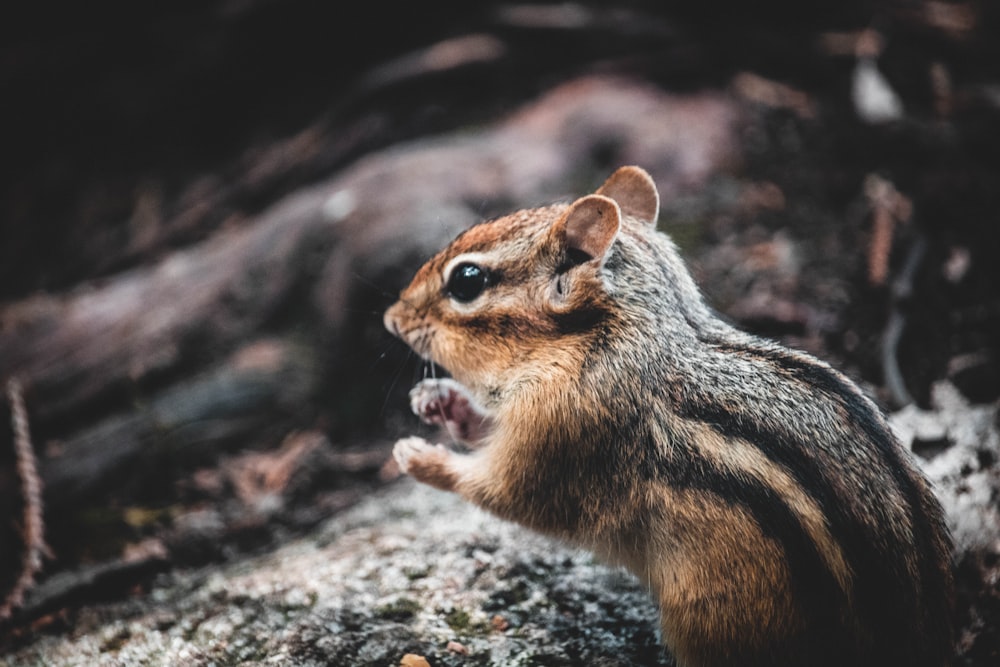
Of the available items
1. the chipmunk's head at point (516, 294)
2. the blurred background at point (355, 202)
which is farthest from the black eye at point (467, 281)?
the blurred background at point (355, 202)

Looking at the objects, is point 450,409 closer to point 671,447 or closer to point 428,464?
point 428,464

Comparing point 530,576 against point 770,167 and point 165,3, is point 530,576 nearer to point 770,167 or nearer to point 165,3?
point 770,167

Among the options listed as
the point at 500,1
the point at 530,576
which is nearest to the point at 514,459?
the point at 530,576

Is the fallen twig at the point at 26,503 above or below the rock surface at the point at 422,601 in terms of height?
above

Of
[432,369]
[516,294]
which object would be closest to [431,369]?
[432,369]

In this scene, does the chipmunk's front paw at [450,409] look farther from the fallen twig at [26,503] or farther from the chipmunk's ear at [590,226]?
the fallen twig at [26,503]

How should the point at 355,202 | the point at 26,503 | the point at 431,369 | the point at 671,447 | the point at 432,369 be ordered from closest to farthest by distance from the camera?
the point at 671,447
the point at 432,369
the point at 431,369
the point at 26,503
the point at 355,202
